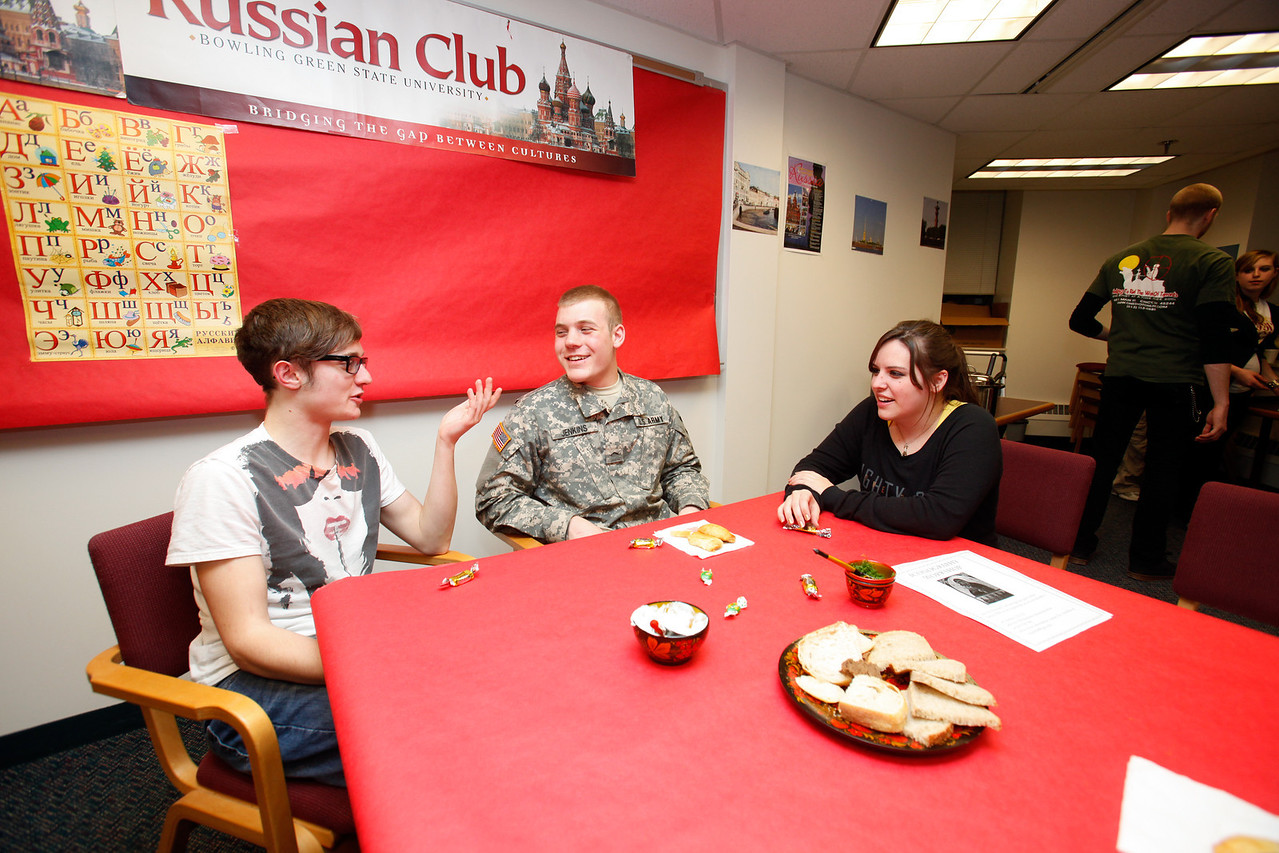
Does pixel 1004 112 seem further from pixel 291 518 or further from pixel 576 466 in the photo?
pixel 291 518

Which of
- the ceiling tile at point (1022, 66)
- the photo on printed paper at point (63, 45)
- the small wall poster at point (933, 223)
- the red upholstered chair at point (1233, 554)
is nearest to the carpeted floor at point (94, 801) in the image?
the photo on printed paper at point (63, 45)

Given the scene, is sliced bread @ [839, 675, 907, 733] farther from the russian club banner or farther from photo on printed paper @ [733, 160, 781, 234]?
photo on printed paper @ [733, 160, 781, 234]

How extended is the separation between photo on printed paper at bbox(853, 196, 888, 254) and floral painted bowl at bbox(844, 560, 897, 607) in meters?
3.20

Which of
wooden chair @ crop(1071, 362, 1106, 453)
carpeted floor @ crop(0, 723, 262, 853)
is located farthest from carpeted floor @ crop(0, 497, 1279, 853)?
wooden chair @ crop(1071, 362, 1106, 453)

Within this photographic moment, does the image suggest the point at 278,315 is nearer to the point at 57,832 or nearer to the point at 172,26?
the point at 172,26

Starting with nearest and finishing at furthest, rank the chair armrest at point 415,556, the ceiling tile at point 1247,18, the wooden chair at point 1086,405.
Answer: the chair armrest at point 415,556 < the ceiling tile at point 1247,18 < the wooden chair at point 1086,405

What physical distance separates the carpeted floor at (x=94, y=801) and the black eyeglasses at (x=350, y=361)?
1.30 metres

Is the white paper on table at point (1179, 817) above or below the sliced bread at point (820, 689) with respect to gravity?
below

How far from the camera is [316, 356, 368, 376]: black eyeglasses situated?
1.26m

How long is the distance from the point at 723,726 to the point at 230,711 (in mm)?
776

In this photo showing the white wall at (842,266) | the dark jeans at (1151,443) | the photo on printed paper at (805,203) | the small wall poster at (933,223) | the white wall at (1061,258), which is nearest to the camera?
the dark jeans at (1151,443)

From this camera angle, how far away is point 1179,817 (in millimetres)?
591

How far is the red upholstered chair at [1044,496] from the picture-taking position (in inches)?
64.3

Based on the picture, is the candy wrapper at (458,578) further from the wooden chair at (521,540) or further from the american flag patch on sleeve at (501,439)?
the american flag patch on sleeve at (501,439)
